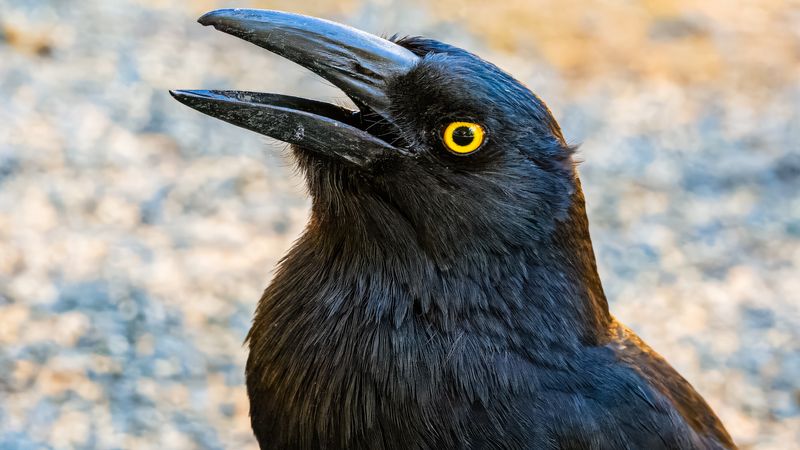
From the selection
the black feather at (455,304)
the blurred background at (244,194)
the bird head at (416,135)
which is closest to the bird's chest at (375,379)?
the black feather at (455,304)

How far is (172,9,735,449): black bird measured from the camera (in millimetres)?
3447

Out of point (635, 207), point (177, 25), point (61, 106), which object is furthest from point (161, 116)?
point (635, 207)

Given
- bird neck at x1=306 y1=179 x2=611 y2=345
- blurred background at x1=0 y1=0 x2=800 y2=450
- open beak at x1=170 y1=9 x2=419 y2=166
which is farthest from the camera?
blurred background at x1=0 y1=0 x2=800 y2=450

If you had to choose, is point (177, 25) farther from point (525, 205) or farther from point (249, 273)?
point (525, 205)

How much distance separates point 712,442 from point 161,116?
4858 millimetres

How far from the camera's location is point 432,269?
3.57m

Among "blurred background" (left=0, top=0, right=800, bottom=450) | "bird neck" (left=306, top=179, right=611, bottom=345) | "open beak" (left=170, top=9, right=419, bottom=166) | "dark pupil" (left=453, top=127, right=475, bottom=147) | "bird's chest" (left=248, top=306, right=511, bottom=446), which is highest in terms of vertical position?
"blurred background" (left=0, top=0, right=800, bottom=450)

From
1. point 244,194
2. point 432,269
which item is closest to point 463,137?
point 432,269

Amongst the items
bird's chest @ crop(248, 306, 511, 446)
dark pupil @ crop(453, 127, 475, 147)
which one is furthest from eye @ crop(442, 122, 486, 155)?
bird's chest @ crop(248, 306, 511, 446)

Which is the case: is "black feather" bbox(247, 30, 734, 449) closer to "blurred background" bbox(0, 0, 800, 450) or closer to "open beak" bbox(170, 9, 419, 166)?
"open beak" bbox(170, 9, 419, 166)

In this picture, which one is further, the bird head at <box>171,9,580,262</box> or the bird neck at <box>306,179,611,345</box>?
the bird neck at <box>306,179,611,345</box>

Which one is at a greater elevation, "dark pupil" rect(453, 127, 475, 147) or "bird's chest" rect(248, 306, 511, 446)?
"dark pupil" rect(453, 127, 475, 147)

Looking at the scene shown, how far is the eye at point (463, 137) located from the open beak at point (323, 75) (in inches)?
6.4

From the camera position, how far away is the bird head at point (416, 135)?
343cm
